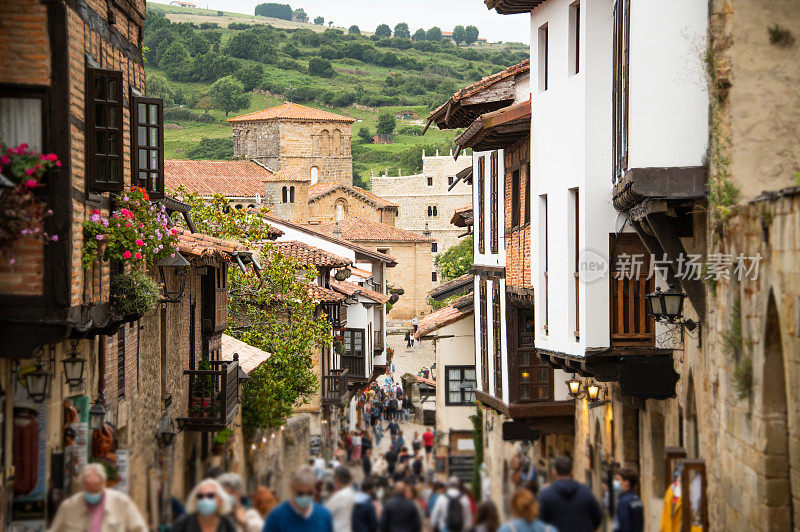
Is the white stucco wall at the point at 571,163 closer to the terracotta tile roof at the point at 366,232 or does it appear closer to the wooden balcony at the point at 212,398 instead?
the wooden balcony at the point at 212,398

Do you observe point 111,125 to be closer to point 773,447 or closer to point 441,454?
point 441,454

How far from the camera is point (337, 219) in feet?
385

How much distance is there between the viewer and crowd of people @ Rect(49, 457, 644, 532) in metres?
8.47

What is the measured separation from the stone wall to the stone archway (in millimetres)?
118759

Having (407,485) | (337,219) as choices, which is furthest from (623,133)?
(337,219)

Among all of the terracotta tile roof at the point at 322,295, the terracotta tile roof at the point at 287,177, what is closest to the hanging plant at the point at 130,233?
the terracotta tile roof at the point at 322,295

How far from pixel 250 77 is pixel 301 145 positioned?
6204 centimetres

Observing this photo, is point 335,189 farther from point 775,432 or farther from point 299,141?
point 775,432

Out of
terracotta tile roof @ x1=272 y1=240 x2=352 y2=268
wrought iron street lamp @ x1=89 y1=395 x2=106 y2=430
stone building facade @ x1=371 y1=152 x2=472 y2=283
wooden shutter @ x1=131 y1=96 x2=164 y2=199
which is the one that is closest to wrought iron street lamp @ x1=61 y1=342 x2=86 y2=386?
wrought iron street lamp @ x1=89 y1=395 x2=106 y2=430

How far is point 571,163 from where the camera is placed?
683 inches

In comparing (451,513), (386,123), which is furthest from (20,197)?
(386,123)

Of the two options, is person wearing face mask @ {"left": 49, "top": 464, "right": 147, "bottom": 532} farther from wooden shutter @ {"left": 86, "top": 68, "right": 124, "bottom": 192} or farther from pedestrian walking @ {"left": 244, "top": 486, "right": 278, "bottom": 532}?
wooden shutter @ {"left": 86, "top": 68, "right": 124, "bottom": 192}

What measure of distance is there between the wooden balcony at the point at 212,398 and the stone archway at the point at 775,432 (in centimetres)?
1161

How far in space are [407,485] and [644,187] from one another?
626 cm
